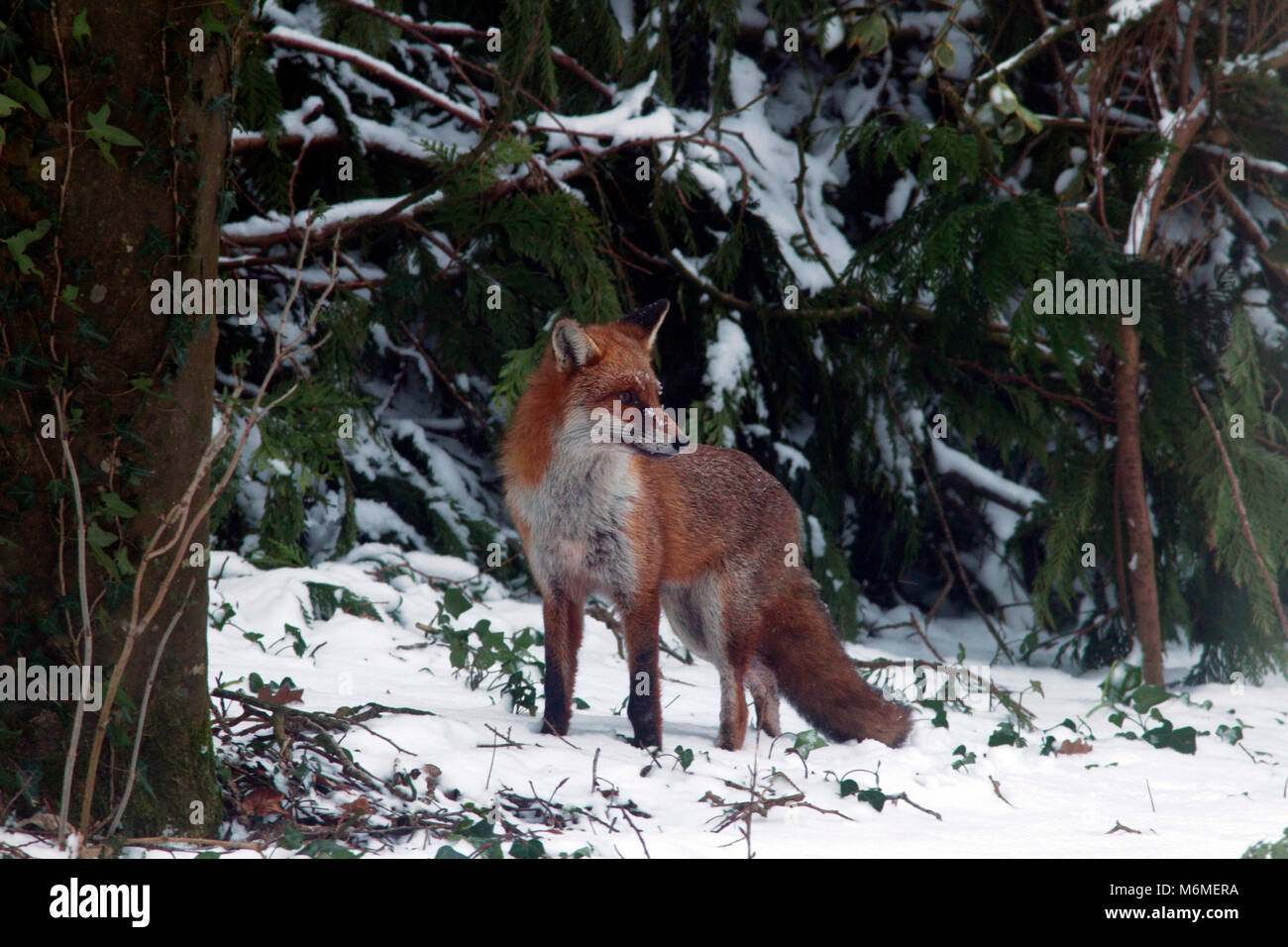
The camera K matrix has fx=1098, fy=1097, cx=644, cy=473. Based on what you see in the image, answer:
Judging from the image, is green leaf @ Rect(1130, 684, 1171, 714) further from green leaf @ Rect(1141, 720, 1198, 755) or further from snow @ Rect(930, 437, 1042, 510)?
snow @ Rect(930, 437, 1042, 510)

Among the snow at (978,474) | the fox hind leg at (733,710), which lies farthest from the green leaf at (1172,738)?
the snow at (978,474)

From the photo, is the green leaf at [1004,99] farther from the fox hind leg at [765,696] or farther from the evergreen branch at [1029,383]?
the fox hind leg at [765,696]

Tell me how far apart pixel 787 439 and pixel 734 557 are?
238 cm

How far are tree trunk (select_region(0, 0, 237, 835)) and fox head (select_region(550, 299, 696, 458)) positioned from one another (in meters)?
1.80

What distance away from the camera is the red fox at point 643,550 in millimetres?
4250

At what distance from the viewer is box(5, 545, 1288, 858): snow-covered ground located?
123 inches

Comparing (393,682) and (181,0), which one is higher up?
(181,0)

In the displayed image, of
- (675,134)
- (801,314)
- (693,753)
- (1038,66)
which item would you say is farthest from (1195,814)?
(1038,66)

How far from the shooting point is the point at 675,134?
237 inches

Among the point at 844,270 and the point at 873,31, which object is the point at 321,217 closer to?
the point at 873,31

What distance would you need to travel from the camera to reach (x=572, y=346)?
4.29 m

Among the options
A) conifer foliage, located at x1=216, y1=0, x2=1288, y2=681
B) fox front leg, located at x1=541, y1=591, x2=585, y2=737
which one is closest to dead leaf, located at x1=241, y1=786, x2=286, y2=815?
fox front leg, located at x1=541, y1=591, x2=585, y2=737

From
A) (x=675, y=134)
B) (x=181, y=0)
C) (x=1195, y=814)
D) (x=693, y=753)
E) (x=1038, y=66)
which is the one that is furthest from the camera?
(x=1038, y=66)

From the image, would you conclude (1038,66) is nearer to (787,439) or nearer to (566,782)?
(787,439)
